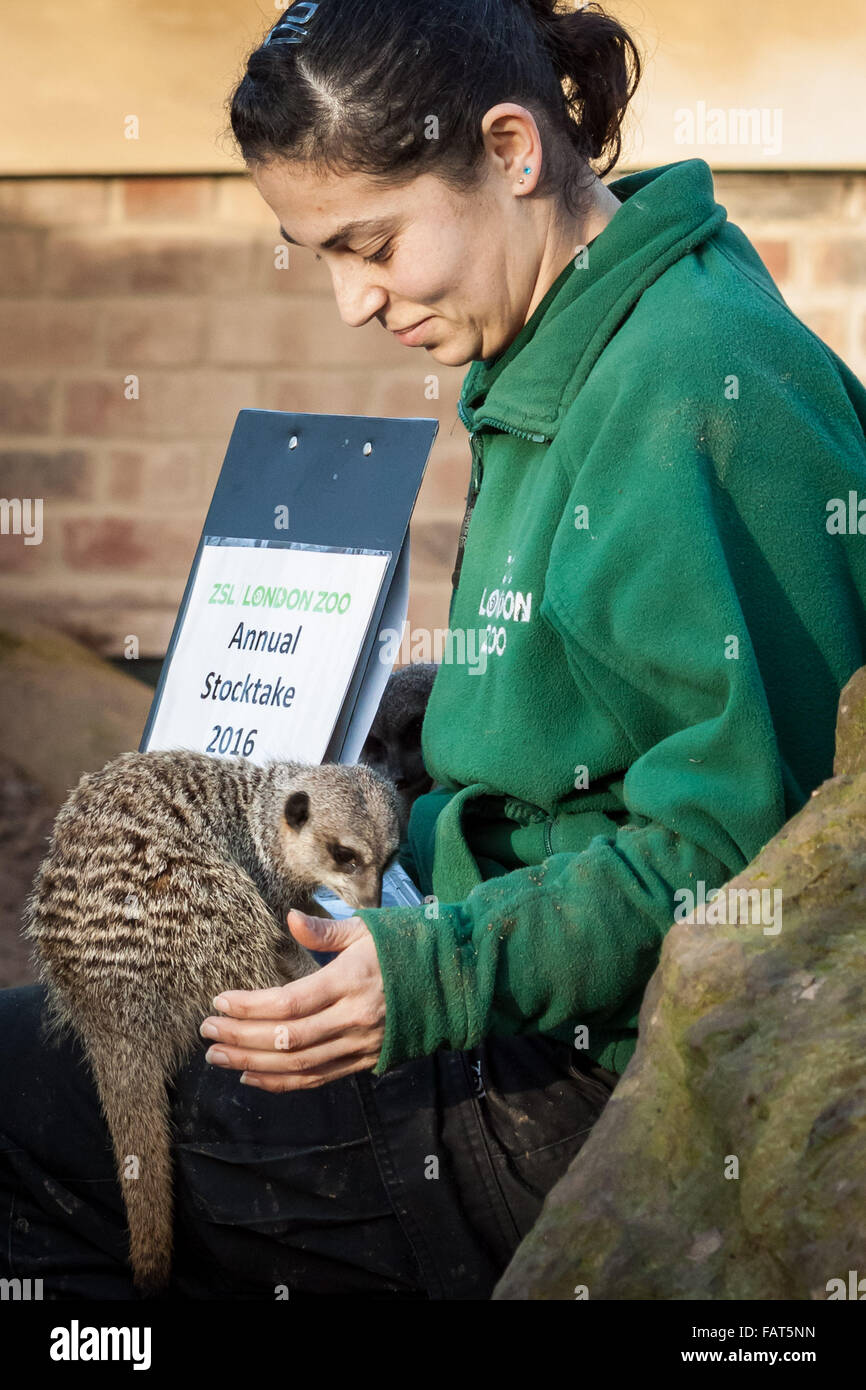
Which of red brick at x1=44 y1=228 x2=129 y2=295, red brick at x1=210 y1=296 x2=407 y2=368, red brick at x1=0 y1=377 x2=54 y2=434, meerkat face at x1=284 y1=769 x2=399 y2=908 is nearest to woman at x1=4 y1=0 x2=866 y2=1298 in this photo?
meerkat face at x1=284 y1=769 x2=399 y2=908

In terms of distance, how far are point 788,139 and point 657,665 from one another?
327 centimetres

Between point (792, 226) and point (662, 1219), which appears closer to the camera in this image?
point (662, 1219)

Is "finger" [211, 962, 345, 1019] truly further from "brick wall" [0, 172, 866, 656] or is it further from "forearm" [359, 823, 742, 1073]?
"brick wall" [0, 172, 866, 656]

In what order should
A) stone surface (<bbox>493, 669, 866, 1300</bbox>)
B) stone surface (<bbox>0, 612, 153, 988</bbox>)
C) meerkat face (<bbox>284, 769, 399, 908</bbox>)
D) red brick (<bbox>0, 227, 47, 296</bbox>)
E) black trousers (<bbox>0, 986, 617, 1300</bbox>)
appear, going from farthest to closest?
stone surface (<bbox>0, 612, 153, 988</bbox>) → red brick (<bbox>0, 227, 47, 296</bbox>) → meerkat face (<bbox>284, 769, 399, 908</bbox>) → black trousers (<bbox>0, 986, 617, 1300</bbox>) → stone surface (<bbox>493, 669, 866, 1300</bbox>)

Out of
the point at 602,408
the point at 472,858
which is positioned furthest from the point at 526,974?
the point at 602,408

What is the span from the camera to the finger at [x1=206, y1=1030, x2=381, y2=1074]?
136 cm

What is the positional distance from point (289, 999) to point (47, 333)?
3.76 m

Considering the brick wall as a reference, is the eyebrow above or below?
below

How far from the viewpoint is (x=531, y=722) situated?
1.55 meters

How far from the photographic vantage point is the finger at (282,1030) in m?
1.34

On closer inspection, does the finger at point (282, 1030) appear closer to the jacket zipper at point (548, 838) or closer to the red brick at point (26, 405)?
the jacket zipper at point (548, 838)

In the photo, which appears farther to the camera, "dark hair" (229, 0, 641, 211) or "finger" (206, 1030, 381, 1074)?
"dark hair" (229, 0, 641, 211)

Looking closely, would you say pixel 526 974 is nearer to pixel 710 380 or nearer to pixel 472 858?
pixel 472 858

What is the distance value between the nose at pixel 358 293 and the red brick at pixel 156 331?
9.85 feet
